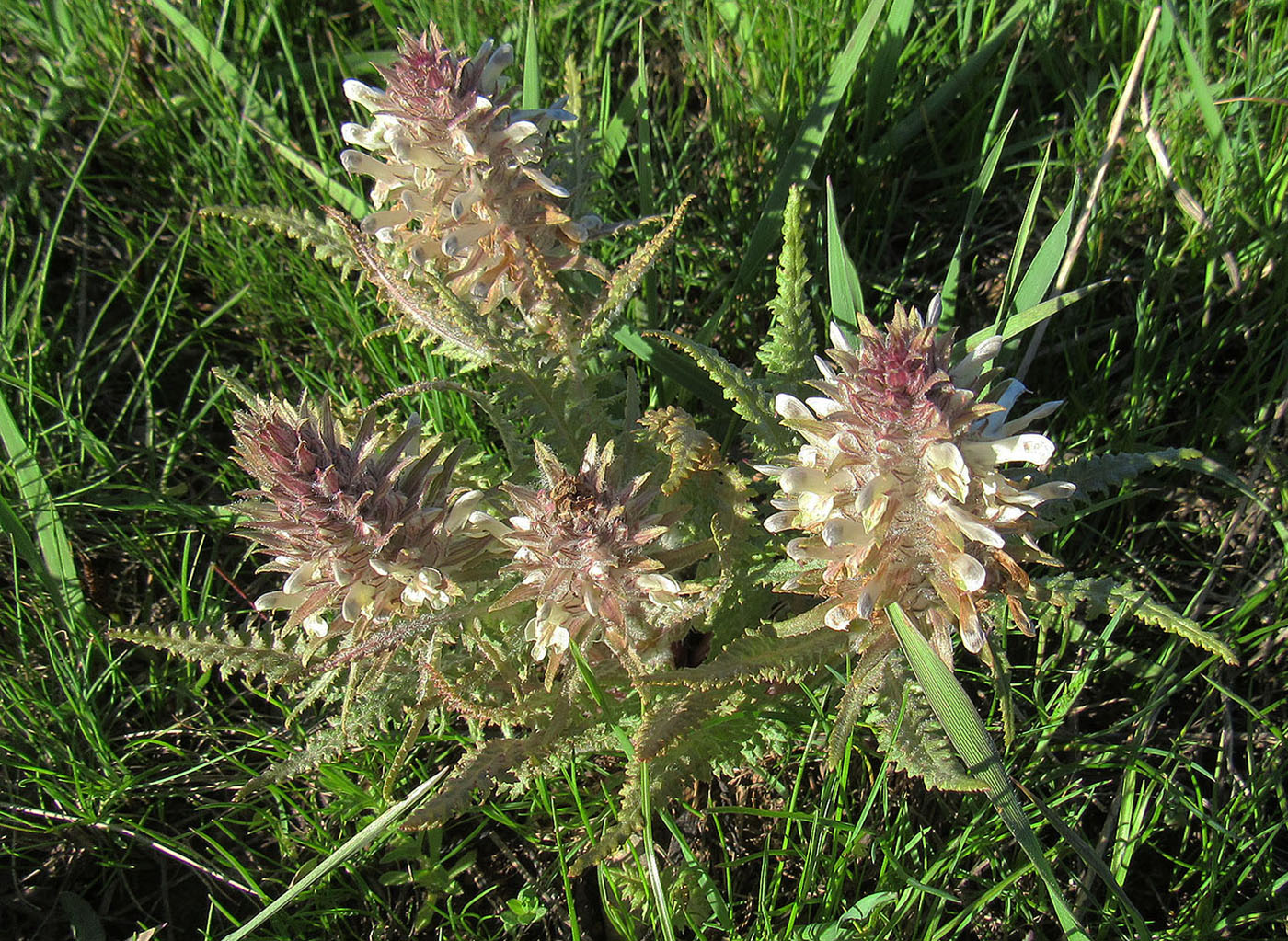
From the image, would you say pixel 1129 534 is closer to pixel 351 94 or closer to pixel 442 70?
pixel 442 70

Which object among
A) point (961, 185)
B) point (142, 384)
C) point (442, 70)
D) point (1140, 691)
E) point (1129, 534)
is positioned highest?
point (442, 70)

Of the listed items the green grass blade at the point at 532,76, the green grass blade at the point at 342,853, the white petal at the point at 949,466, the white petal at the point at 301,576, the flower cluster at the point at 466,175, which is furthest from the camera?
the green grass blade at the point at 532,76

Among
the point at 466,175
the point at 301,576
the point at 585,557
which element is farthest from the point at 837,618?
the point at 466,175

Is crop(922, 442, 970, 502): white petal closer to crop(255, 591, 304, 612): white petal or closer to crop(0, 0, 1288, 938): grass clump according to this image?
crop(0, 0, 1288, 938): grass clump

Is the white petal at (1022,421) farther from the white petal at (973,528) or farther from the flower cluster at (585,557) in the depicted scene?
the flower cluster at (585,557)

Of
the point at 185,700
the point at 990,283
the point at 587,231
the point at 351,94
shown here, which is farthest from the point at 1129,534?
the point at 185,700

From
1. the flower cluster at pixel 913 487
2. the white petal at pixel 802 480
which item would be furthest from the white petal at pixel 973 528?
the white petal at pixel 802 480
